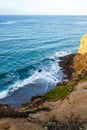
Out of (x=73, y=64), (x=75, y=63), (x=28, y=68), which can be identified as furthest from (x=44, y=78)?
(x=28, y=68)

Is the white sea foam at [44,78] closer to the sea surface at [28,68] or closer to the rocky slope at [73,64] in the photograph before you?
the sea surface at [28,68]

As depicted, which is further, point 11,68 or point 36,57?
point 36,57

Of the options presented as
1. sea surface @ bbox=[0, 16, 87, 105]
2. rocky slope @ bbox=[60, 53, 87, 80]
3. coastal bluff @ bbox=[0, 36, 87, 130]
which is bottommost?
sea surface @ bbox=[0, 16, 87, 105]

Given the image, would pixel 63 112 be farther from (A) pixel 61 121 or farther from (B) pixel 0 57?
(B) pixel 0 57

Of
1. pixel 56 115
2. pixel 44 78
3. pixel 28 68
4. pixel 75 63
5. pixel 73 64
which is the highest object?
pixel 56 115

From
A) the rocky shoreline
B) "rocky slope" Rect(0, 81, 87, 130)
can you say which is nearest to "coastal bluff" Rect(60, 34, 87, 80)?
the rocky shoreline

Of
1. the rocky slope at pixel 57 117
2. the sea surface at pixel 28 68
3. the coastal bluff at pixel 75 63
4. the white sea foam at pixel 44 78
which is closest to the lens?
the rocky slope at pixel 57 117

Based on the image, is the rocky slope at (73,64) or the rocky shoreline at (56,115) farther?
the rocky slope at (73,64)

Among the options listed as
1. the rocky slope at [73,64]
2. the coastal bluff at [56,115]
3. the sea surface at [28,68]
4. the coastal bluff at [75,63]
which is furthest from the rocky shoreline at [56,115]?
the rocky slope at [73,64]

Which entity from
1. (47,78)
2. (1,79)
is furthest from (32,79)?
(1,79)

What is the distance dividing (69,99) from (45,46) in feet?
151

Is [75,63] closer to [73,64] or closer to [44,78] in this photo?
[73,64]

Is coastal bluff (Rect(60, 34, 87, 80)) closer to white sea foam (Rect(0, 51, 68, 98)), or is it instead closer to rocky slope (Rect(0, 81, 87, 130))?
white sea foam (Rect(0, 51, 68, 98))

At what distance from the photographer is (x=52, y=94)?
1895 centimetres
